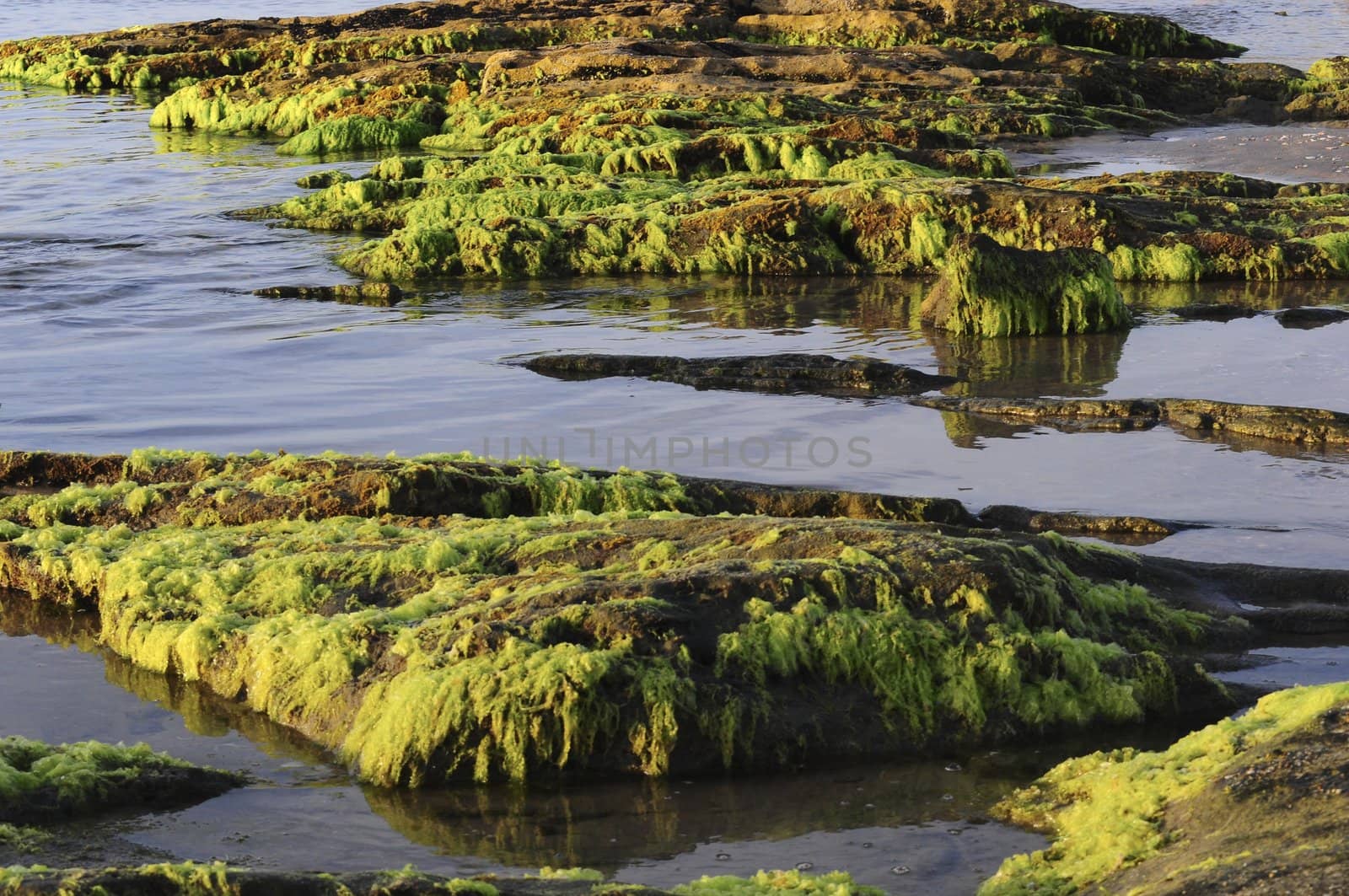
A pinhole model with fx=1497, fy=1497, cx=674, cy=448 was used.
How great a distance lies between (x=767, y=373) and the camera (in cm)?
889

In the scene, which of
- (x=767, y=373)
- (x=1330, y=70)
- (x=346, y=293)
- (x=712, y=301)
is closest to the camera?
(x=767, y=373)

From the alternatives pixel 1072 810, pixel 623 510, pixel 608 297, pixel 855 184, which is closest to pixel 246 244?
pixel 608 297

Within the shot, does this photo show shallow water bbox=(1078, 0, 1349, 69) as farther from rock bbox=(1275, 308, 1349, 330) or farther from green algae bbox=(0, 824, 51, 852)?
green algae bbox=(0, 824, 51, 852)

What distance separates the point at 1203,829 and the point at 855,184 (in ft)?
32.7

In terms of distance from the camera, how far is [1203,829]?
11.0 feet

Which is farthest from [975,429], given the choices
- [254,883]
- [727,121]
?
[727,121]

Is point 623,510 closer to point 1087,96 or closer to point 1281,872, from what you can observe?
point 1281,872

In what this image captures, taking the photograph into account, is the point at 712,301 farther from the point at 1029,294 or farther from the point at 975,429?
the point at 975,429

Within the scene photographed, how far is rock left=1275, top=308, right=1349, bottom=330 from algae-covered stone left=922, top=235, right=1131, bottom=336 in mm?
1056

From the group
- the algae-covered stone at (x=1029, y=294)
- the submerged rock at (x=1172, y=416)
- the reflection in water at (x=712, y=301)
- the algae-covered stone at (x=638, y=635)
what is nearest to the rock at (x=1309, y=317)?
the algae-covered stone at (x=1029, y=294)

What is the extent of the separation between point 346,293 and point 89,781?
8175mm

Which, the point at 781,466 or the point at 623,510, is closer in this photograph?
the point at 623,510

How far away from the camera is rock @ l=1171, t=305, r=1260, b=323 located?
33.8 feet

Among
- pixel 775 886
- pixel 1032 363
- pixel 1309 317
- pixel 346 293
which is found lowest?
pixel 775 886
